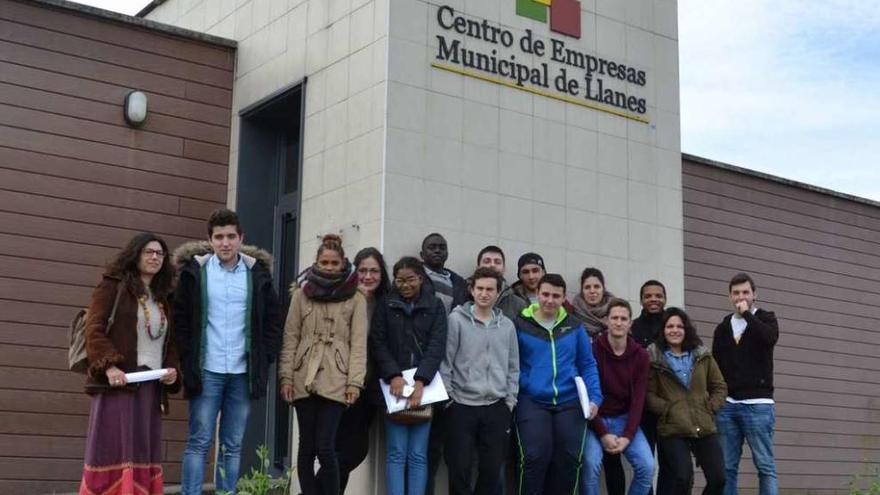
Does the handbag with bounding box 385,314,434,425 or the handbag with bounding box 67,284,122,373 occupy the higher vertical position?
the handbag with bounding box 67,284,122,373

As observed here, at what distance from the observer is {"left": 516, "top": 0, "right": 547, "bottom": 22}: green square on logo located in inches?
343

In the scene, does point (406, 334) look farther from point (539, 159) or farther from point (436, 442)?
point (539, 159)

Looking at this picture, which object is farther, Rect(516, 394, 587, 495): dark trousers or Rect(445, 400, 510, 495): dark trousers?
Rect(516, 394, 587, 495): dark trousers

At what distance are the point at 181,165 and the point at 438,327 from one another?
3.04 meters

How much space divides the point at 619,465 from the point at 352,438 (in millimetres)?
1931

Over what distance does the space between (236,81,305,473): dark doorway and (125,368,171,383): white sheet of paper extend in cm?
273

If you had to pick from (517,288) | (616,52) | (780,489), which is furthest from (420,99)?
(780,489)

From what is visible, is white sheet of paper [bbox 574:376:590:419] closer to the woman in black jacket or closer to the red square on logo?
the woman in black jacket

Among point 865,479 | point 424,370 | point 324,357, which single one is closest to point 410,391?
point 424,370

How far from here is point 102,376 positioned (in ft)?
Answer: 19.1

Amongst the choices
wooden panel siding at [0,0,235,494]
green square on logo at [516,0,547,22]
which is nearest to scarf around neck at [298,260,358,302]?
wooden panel siding at [0,0,235,494]

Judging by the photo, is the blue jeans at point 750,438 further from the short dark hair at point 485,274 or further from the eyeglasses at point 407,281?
the eyeglasses at point 407,281

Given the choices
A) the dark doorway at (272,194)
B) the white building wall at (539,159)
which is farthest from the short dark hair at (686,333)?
the dark doorway at (272,194)

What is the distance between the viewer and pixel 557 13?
29.3 feet
